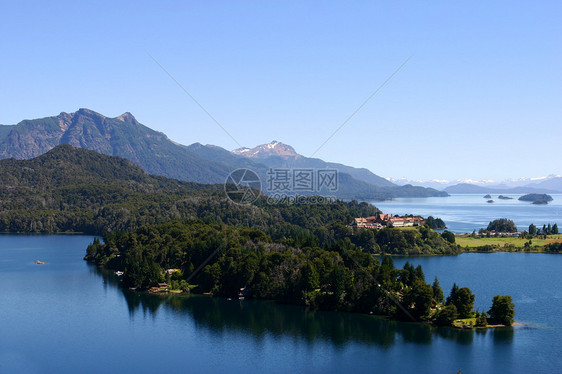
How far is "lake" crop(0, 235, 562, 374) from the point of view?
103 ft

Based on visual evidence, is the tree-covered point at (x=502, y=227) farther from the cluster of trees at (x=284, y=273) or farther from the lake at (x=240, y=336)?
the cluster of trees at (x=284, y=273)

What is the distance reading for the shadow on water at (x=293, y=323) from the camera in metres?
35.9

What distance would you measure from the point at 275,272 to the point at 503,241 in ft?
164

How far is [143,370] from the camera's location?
30.9 m

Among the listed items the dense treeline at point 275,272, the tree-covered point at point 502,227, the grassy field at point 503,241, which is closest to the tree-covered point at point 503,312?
the dense treeline at point 275,272

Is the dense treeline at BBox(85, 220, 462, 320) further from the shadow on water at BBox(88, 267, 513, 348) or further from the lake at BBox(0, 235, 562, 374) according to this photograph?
the lake at BBox(0, 235, 562, 374)

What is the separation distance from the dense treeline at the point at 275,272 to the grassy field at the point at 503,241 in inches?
1380

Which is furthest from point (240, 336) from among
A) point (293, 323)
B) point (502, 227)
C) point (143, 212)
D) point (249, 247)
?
point (143, 212)

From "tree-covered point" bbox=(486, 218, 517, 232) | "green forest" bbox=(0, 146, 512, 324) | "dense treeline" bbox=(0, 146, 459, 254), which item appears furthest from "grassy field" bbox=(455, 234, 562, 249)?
"tree-covered point" bbox=(486, 218, 517, 232)

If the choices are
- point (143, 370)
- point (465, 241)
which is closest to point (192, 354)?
point (143, 370)

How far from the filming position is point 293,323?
39562mm

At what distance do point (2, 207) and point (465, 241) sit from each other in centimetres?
9357

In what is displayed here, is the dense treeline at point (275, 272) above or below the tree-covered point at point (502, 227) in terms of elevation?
below

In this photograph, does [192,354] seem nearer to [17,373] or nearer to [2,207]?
[17,373]
